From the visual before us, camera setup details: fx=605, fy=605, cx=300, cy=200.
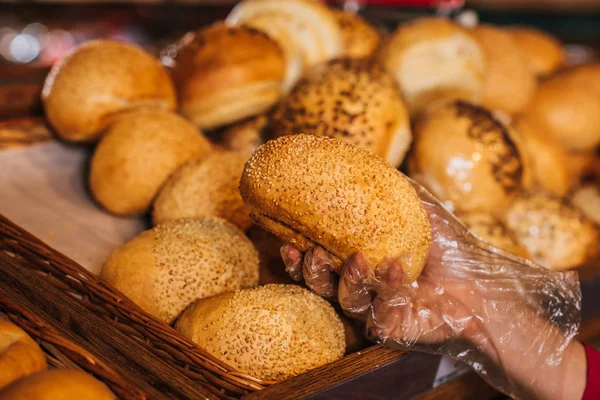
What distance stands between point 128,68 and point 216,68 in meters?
0.25

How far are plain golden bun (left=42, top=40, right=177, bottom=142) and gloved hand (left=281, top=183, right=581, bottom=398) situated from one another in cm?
84

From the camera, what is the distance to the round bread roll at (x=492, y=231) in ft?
5.23

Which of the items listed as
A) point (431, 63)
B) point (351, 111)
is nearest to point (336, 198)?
point (351, 111)

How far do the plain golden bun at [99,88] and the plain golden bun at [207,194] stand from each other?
35 cm

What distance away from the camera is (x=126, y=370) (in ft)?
3.43

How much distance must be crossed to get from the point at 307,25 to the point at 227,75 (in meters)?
0.42

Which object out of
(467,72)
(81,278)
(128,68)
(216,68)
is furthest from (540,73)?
(81,278)

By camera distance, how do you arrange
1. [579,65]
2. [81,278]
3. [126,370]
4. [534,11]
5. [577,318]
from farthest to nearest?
[534,11]
[579,65]
[577,318]
[81,278]
[126,370]

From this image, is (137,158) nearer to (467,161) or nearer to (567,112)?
(467,161)

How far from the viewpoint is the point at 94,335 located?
3.67ft

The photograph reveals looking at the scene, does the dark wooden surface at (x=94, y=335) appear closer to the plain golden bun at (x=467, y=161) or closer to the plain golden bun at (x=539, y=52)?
the plain golden bun at (x=467, y=161)

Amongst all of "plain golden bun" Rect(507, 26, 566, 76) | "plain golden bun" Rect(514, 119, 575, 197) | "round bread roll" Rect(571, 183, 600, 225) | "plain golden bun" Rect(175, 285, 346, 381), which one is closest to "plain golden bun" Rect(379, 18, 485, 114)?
"plain golden bun" Rect(514, 119, 575, 197)

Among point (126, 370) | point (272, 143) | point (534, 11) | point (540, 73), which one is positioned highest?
point (272, 143)

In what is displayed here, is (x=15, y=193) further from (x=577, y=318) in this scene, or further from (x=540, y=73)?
(x=540, y=73)
